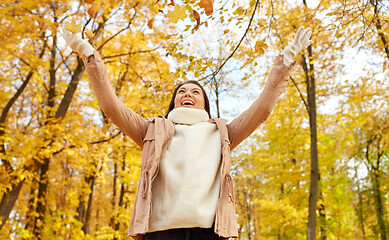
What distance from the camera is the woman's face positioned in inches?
92.9

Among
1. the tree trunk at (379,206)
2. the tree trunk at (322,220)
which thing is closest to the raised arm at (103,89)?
the tree trunk at (322,220)

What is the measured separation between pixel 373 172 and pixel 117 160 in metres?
8.17

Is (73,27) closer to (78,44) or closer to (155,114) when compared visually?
(78,44)

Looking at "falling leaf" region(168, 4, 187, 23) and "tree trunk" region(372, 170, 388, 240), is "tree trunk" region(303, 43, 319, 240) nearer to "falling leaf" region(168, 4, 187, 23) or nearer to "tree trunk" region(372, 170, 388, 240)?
"tree trunk" region(372, 170, 388, 240)

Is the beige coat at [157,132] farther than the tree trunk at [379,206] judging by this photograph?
No

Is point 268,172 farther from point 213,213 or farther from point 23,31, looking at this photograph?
point 213,213

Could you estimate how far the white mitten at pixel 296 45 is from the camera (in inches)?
84.3

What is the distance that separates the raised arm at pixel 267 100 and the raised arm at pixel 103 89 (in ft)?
2.16

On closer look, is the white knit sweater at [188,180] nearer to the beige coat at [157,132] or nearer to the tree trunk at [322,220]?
the beige coat at [157,132]

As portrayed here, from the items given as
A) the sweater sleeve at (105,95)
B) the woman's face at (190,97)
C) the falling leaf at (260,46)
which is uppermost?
the falling leaf at (260,46)

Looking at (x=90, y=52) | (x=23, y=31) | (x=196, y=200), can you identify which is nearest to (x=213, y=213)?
(x=196, y=200)

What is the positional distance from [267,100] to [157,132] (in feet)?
2.32

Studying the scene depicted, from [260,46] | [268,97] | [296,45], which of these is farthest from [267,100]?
[260,46]

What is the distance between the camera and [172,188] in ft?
6.15
